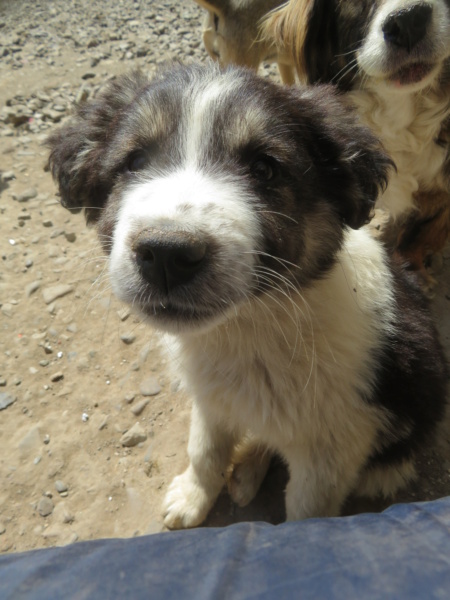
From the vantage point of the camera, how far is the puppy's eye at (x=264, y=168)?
5.60 ft

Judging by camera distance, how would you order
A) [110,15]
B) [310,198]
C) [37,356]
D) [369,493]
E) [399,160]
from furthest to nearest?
[110,15], [37,356], [399,160], [369,493], [310,198]

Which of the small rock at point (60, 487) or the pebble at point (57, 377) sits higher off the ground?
the pebble at point (57, 377)

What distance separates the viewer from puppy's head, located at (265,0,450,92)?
222cm

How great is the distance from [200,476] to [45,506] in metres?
0.82

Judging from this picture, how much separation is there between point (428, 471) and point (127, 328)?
191cm

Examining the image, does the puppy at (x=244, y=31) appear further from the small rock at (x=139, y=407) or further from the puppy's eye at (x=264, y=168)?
the small rock at (x=139, y=407)

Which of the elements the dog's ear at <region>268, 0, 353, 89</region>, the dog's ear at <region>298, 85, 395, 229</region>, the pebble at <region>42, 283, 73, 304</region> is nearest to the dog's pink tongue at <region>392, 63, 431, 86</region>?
the dog's ear at <region>268, 0, 353, 89</region>

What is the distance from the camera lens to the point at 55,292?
11.2 feet

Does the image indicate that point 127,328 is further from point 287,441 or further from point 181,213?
point 181,213

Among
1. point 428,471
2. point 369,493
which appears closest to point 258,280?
point 369,493

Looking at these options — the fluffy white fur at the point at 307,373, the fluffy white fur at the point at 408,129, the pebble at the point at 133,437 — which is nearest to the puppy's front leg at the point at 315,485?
the fluffy white fur at the point at 307,373

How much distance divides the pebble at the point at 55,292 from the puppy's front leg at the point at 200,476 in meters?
1.53

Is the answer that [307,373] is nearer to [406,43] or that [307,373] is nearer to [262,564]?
[262,564]

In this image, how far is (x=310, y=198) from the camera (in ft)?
5.85
